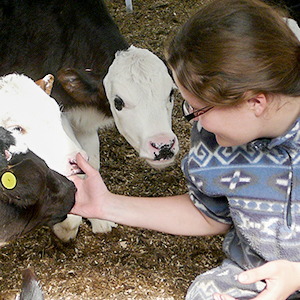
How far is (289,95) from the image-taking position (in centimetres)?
90

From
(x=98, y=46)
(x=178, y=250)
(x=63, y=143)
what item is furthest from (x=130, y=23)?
(x=63, y=143)

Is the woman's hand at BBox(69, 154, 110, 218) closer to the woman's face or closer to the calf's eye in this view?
the woman's face

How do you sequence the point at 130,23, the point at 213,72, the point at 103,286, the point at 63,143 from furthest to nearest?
the point at 130,23 < the point at 103,286 < the point at 63,143 < the point at 213,72

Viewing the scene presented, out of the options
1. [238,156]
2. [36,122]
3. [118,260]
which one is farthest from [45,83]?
[118,260]

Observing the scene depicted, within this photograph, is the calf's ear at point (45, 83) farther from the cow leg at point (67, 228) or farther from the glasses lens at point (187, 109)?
the cow leg at point (67, 228)

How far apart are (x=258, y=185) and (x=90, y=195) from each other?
456 mm

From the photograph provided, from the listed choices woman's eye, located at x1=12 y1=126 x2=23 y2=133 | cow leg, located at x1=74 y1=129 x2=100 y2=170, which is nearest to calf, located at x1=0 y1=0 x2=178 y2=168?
cow leg, located at x1=74 y1=129 x2=100 y2=170

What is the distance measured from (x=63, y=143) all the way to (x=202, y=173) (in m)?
0.45

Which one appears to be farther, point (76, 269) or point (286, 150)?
point (76, 269)

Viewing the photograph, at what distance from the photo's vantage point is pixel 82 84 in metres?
1.82

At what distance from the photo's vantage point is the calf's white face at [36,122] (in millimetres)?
1242

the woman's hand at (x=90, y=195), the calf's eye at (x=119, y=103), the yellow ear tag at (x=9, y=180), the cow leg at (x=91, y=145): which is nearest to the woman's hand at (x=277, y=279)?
the woman's hand at (x=90, y=195)

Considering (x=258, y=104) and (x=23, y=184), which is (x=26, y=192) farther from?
(x=258, y=104)

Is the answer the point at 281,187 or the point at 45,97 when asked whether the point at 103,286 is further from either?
the point at 281,187
